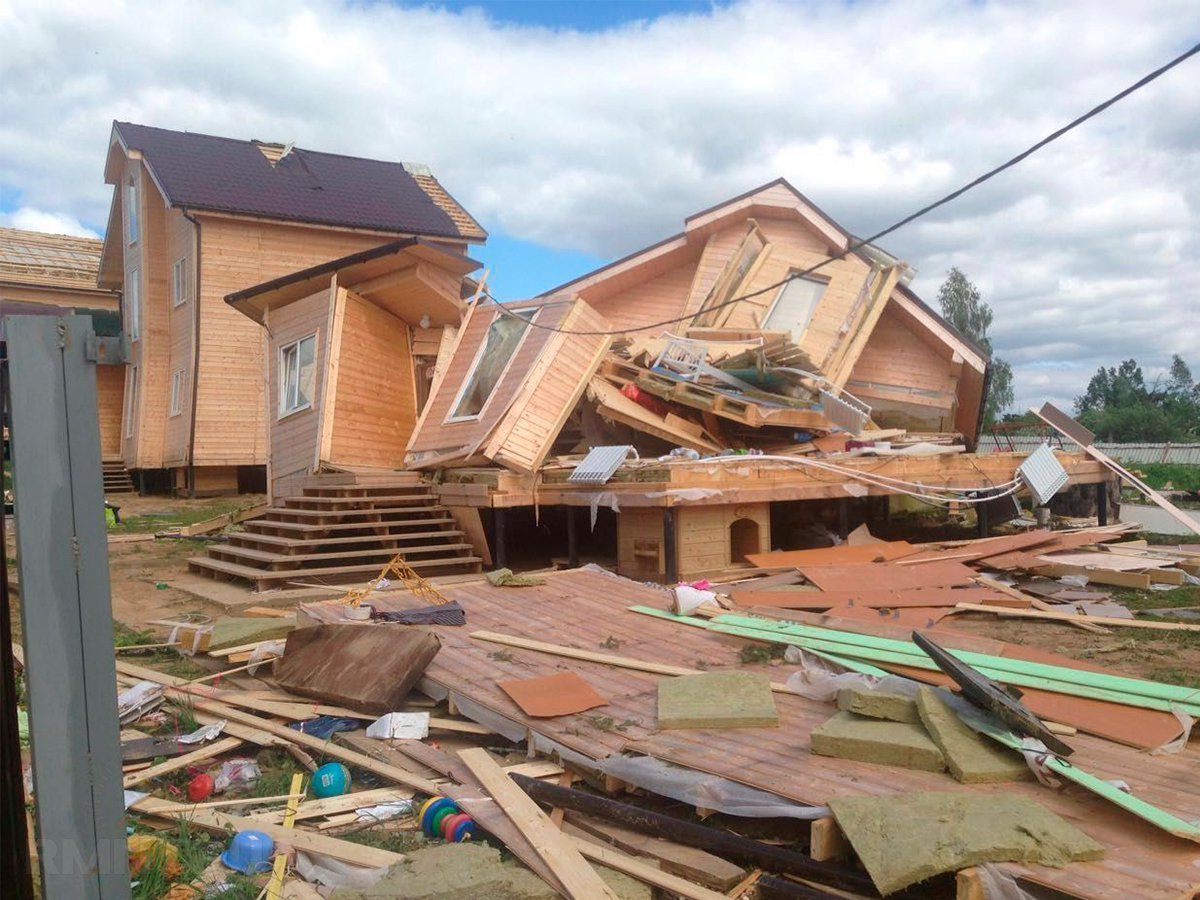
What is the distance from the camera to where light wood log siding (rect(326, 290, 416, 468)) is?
47.6 ft

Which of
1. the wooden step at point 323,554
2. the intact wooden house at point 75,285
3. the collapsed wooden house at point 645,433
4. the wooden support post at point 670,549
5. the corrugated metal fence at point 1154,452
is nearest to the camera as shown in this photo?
the wooden support post at point 670,549

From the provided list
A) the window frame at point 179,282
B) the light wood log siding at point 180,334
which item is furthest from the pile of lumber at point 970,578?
the window frame at point 179,282

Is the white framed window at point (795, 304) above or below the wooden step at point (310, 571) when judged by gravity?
above

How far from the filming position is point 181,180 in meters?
23.2

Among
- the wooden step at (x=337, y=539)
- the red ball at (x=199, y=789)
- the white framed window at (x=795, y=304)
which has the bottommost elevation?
the red ball at (x=199, y=789)

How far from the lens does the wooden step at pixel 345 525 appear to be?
12.3 m

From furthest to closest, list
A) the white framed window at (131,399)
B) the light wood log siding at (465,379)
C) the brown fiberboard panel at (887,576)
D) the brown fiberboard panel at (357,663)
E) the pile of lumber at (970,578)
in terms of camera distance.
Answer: the white framed window at (131,399) < the light wood log siding at (465,379) < the brown fiberboard panel at (887,576) < the pile of lumber at (970,578) < the brown fiberboard panel at (357,663)

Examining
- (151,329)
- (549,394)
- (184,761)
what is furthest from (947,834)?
(151,329)

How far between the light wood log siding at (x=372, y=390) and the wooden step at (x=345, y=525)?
1.45 meters

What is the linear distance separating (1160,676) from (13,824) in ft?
22.0

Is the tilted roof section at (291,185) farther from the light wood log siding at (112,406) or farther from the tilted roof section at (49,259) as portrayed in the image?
the tilted roof section at (49,259)

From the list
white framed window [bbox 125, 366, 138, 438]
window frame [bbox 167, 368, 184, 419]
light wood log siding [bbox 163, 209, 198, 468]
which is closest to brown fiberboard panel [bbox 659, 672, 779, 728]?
light wood log siding [bbox 163, 209, 198, 468]

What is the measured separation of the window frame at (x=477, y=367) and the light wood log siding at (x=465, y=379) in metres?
0.02

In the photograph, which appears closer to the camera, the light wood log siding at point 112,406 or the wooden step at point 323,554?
the wooden step at point 323,554
